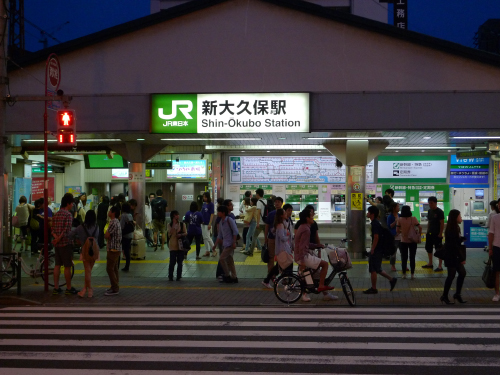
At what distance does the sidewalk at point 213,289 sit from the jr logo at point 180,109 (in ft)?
13.4

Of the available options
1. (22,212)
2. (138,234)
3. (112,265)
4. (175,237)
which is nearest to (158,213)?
(138,234)

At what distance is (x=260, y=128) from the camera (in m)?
14.3

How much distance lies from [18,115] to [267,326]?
10.2 m

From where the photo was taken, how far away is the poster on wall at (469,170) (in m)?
19.0

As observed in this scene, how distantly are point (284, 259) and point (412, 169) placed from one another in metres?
10.3

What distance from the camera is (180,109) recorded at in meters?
14.6

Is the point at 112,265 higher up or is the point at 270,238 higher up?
the point at 270,238

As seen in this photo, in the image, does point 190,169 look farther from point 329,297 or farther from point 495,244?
point 495,244

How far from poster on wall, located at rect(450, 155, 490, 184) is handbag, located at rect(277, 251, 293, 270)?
10.6 metres

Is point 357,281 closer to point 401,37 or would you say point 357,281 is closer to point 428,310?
point 428,310

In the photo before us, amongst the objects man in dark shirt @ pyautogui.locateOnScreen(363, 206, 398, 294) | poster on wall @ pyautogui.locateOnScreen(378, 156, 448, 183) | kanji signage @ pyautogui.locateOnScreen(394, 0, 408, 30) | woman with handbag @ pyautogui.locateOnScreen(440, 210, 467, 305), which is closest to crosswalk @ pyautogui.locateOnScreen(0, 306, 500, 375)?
woman with handbag @ pyautogui.locateOnScreen(440, 210, 467, 305)

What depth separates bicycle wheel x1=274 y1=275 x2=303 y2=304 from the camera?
10.5 meters

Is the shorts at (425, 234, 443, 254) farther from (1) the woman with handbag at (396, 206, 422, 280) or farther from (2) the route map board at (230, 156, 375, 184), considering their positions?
(2) the route map board at (230, 156, 375, 184)

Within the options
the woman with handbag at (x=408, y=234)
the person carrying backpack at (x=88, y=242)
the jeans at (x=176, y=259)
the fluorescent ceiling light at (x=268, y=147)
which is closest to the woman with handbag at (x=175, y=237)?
the jeans at (x=176, y=259)
